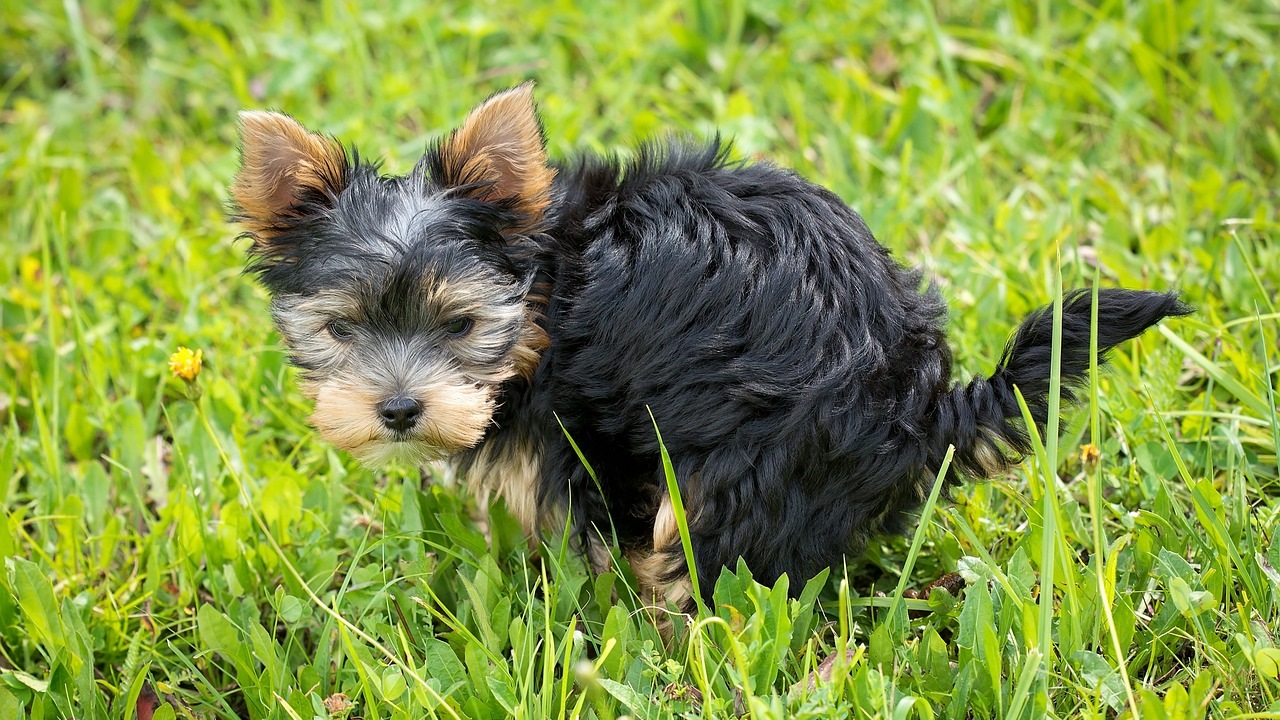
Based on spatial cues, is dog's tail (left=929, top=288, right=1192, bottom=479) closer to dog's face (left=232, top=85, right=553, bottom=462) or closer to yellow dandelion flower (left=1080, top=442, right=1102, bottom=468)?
yellow dandelion flower (left=1080, top=442, right=1102, bottom=468)

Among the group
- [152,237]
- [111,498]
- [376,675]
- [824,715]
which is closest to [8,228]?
[152,237]

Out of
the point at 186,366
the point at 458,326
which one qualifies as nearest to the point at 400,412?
the point at 458,326

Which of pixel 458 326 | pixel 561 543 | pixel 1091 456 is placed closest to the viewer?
pixel 1091 456

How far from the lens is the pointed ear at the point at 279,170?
306cm

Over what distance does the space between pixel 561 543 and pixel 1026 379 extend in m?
1.38

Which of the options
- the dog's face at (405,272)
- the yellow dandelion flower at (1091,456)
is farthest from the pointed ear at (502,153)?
the yellow dandelion flower at (1091,456)

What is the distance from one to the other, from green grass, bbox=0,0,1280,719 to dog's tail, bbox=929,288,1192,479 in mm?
173

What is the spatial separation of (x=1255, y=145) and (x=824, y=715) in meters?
4.00

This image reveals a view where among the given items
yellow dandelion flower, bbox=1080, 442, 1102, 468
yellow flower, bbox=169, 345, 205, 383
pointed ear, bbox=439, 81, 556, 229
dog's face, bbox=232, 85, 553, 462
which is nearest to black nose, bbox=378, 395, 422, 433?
dog's face, bbox=232, 85, 553, 462

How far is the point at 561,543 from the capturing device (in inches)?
127

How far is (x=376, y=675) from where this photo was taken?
282cm

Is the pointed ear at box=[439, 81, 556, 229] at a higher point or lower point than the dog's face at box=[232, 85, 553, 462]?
higher

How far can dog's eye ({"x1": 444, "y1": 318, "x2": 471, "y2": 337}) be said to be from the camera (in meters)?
3.07

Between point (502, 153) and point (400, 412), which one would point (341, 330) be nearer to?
point (400, 412)
